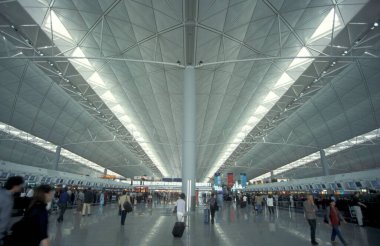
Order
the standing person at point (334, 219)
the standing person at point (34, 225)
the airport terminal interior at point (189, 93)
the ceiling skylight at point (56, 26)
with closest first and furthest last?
the standing person at point (34, 225), the standing person at point (334, 219), the airport terminal interior at point (189, 93), the ceiling skylight at point (56, 26)

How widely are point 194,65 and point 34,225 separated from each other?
57.3 ft

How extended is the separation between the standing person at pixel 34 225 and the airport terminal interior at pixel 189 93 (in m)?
0.01

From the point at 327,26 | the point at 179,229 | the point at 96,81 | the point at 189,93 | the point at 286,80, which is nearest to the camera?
the point at 179,229

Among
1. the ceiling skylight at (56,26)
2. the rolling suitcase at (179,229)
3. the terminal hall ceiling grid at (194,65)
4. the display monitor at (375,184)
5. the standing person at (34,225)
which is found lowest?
the rolling suitcase at (179,229)

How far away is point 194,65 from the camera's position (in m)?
19.6

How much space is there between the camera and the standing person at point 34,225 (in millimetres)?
3135

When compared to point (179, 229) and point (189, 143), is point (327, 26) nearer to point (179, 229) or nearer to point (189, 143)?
point (189, 143)

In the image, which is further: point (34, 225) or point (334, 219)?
point (334, 219)

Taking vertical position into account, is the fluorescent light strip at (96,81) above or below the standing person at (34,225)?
above

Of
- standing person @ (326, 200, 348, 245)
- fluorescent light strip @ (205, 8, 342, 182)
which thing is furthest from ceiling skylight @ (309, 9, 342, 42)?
standing person @ (326, 200, 348, 245)

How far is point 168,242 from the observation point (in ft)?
30.5

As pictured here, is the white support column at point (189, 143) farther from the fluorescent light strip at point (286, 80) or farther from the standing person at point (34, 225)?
the standing person at point (34, 225)

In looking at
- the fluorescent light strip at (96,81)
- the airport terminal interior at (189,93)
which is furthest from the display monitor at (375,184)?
the fluorescent light strip at (96,81)

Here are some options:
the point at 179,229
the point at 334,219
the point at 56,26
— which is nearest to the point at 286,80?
the point at 334,219
